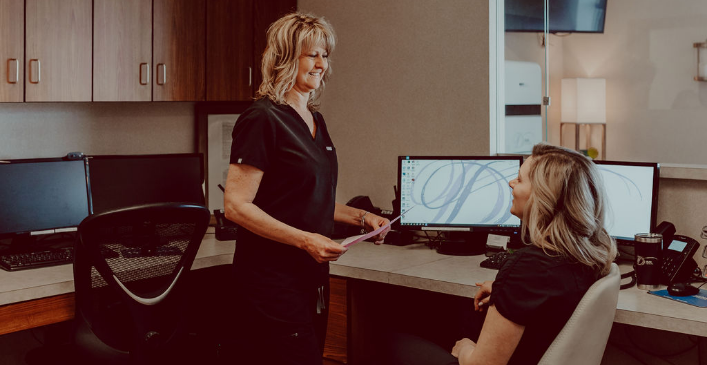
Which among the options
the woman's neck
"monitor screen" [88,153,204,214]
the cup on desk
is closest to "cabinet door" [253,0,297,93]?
"monitor screen" [88,153,204,214]

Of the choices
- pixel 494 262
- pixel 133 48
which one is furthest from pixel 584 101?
pixel 133 48

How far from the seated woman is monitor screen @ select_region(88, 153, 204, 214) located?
72.3 inches

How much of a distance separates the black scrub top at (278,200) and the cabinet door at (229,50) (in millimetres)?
1447

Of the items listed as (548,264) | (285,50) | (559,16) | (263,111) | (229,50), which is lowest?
(548,264)

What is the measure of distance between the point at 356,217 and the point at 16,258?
1.25 meters

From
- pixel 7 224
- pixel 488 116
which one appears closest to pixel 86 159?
pixel 7 224

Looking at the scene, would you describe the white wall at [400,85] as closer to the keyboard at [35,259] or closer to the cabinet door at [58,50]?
the cabinet door at [58,50]

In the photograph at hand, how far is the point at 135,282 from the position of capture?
222 cm

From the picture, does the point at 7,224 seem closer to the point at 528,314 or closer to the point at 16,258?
the point at 16,258

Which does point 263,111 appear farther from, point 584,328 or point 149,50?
point 149,50

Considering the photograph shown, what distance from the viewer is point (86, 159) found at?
290 centimetres

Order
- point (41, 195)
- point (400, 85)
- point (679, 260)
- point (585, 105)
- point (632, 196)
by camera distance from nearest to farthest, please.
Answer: point (679, 260) < point (632, 196) < point (41, 195) < point (400, 85) < point (585, 105)

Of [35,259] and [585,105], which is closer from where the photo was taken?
[35,259]

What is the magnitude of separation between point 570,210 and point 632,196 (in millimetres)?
1094
